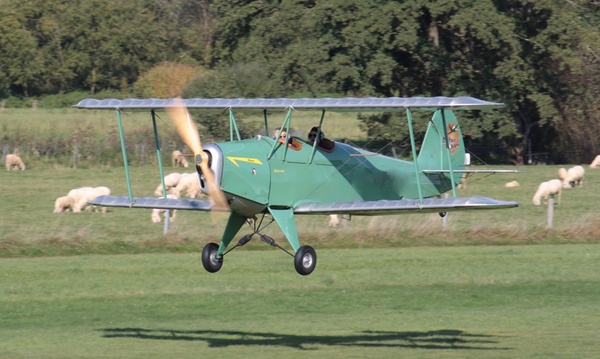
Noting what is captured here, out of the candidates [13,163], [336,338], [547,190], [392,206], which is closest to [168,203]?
[392,206]

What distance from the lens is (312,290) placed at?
28438 millimetres

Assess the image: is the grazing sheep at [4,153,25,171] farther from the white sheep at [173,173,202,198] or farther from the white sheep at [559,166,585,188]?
the white sheep at [559,166,585,188]

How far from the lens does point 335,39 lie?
50000mm

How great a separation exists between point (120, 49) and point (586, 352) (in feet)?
178

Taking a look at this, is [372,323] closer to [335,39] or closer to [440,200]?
[440,200]

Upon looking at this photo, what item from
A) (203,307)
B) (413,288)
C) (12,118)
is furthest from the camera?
(12,118)

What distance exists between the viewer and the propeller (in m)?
18.0

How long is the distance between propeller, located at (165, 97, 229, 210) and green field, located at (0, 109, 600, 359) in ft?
17.3

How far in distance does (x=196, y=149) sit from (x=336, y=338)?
733cm

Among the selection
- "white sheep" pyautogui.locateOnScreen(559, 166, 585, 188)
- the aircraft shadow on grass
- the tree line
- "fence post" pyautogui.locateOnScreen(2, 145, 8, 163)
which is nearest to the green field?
the aircraft shadow on grass

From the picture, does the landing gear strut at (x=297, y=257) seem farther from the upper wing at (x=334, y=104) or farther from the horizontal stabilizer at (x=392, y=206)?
the upper wing at (x=334, y=104)

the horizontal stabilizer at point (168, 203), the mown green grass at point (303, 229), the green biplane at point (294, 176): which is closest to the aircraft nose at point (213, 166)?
the green biplane at point (294, 176)

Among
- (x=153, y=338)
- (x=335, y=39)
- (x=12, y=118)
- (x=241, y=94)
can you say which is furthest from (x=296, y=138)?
(x=12, y=118)

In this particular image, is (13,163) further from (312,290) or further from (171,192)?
(312,290)
